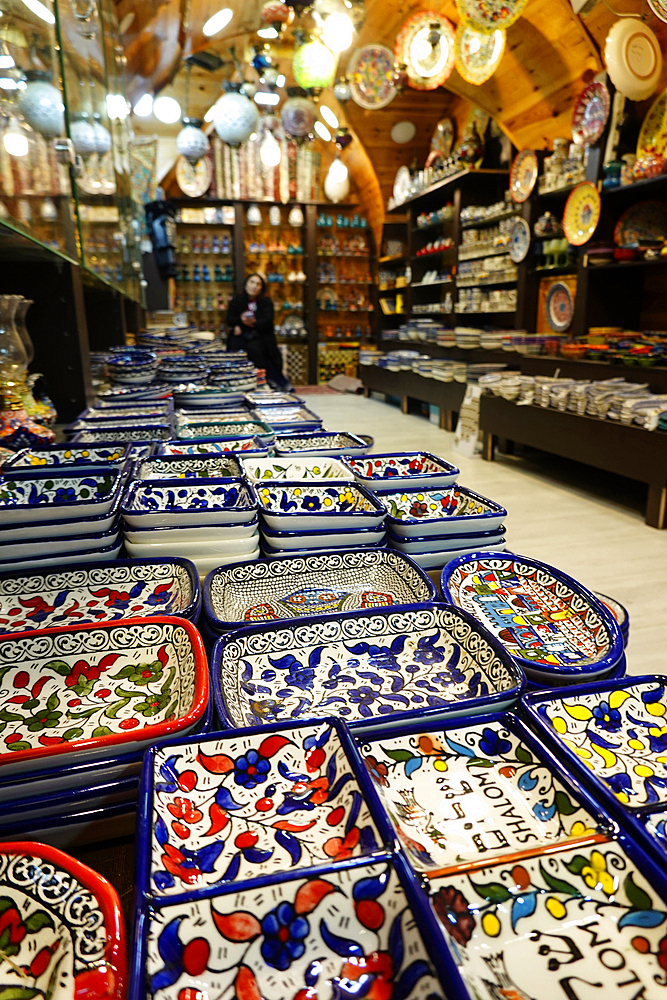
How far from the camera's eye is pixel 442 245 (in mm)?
7090

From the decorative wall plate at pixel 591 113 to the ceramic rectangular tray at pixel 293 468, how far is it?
12.4 feet

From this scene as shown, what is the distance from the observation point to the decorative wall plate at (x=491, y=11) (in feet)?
10.3

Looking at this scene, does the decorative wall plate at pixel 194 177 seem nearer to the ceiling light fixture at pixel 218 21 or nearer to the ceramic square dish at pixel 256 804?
the ceiling light fixture at pixel 218 21

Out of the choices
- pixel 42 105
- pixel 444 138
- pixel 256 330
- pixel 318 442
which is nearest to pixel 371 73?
pixel 256 330

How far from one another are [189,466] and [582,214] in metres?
3.99

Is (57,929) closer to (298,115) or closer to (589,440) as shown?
(589,440)

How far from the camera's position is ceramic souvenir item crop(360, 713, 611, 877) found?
1.75ft

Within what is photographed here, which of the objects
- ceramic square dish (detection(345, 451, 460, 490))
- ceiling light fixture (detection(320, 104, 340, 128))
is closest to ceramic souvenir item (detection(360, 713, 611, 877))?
ceramic square dish (detection(345, 451, 460, 490))

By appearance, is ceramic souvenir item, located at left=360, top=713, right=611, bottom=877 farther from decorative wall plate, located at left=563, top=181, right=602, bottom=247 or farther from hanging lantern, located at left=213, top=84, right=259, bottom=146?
hanging lantern, located at left=213, top=84, right=259, bottom=146

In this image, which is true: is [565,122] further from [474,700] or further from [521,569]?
[474,700]

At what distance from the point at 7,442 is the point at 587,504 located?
281 centimetres

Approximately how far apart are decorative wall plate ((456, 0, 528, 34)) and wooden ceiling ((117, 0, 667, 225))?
128 cm

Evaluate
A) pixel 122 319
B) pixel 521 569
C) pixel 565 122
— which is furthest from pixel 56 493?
pixel 565 122

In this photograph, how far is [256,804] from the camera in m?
0.56
